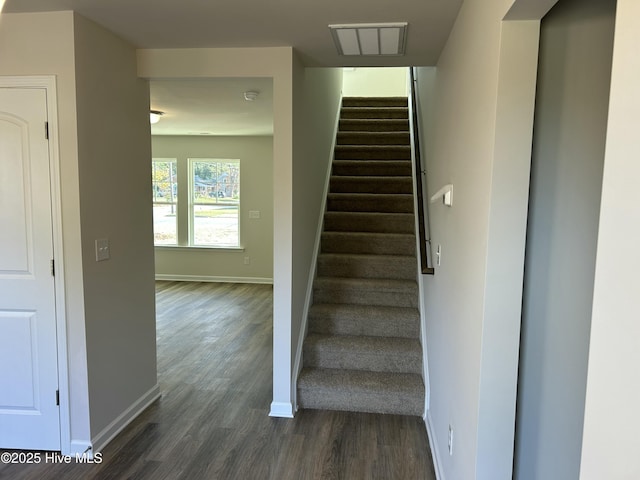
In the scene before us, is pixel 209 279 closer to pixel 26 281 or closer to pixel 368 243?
pixel 368 243

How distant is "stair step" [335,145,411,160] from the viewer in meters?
4.82

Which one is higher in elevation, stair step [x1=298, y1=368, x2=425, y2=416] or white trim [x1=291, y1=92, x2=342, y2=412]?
white trim [x1=291, y1=92, x2=342, y2=412]

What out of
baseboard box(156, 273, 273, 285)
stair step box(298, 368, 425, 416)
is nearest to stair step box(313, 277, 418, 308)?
stair step box(298, 368, 425, 416)

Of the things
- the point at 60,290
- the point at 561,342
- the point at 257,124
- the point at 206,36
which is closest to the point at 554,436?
the point at 561,342

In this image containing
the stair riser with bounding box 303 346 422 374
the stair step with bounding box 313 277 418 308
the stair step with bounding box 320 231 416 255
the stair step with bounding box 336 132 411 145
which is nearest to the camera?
the stair riser with bounding box 303 346 422 374

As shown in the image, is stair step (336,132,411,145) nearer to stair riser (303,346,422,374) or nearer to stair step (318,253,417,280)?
stair step (318,253,417,280)

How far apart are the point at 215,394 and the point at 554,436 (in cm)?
239

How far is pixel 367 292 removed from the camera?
11.5ft

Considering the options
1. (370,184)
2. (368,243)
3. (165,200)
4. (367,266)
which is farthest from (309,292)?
(165,200)

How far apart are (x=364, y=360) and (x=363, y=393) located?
27 centimetres

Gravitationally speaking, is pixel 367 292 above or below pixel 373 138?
below

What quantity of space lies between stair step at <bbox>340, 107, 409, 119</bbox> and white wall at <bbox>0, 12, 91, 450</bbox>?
3.80 meters

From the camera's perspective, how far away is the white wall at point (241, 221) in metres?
6.87

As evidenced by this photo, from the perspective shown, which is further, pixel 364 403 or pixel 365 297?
pixel 365 297
